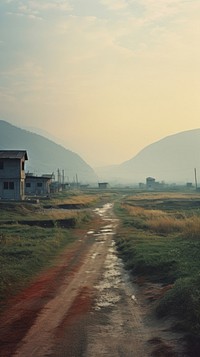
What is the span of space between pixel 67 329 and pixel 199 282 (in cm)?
440

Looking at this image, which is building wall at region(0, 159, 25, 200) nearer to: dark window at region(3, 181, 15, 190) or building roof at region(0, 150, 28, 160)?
dark window at region(3, 181, 15, 190)

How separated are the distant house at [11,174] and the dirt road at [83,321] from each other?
136 feet

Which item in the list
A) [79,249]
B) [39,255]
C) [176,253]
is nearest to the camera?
[176,253]

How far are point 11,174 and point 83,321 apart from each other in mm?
49048

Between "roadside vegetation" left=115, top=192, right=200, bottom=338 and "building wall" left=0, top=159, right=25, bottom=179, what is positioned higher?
"building wall" left=0, top=159, right=25, bottom=179

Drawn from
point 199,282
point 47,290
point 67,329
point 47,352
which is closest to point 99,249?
point 47,290

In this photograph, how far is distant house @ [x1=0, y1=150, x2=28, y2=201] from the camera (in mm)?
59000

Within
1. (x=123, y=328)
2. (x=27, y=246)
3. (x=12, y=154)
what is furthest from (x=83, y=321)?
(x=12, y=154)

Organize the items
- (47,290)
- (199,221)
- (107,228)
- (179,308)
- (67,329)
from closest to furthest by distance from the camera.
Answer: (67,329) → (179,308) → (47,290) → (199,221) → (107,228)

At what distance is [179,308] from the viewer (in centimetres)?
1169

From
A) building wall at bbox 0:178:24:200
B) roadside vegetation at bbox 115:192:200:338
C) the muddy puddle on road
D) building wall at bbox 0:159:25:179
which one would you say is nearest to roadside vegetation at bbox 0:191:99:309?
the muddy puddle on road

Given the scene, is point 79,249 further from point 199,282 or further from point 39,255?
point 199,282

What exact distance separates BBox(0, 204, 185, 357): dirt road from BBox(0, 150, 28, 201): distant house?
41574mm

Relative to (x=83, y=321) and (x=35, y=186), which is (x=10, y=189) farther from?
(x=83, y=321)
